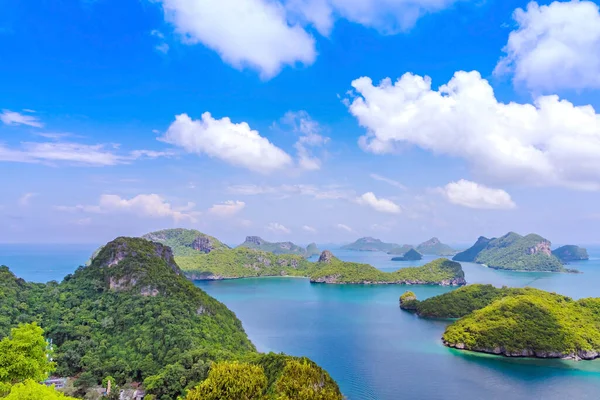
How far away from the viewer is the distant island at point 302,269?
373ft

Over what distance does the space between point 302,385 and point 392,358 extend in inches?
896

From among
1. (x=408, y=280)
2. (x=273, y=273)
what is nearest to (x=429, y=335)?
(x=408, y=280)

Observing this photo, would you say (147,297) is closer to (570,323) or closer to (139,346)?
(139,346)

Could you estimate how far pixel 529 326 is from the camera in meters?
45.1

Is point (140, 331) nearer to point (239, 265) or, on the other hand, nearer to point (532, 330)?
point (532, 330)

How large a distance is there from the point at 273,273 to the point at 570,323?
10252cm

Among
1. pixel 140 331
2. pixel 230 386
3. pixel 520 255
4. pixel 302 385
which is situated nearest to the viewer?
pixel 302 385

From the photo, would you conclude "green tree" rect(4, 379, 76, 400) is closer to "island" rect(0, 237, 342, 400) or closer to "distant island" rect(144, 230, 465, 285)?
"island" rect(0, 237, 342, 400)

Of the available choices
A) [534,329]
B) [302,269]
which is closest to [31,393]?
[534,329]

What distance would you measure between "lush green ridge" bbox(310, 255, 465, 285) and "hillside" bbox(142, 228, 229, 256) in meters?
59.5

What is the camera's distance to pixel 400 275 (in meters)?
116

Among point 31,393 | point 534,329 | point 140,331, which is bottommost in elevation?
point 534,329

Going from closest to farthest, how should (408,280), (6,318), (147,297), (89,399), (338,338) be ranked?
(89,399)
(6,318)
(147,297)
(338,338)
(408,280)

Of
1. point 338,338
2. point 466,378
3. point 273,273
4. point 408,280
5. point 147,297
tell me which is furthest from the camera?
point 273,273
